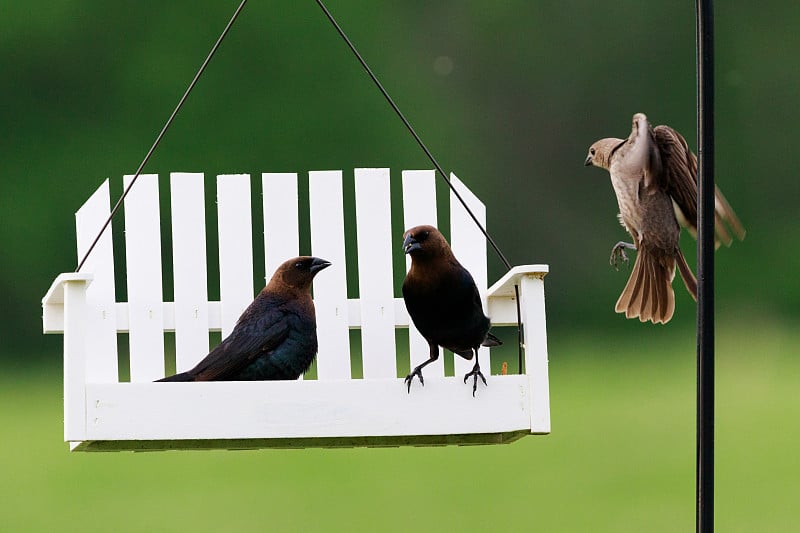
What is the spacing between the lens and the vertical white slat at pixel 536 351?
2146mm

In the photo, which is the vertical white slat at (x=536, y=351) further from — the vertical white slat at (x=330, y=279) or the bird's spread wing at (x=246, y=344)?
the vertical white slat at (x=330, y=279)

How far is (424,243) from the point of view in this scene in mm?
2277

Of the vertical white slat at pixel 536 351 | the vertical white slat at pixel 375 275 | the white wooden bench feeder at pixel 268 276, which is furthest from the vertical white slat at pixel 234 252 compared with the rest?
the vertical white slat at pixel 536 351

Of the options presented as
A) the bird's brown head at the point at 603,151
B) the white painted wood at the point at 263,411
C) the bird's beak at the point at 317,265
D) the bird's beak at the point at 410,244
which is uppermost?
the bird's brown head at the point at 603,151

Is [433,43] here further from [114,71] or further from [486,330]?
[486,330]

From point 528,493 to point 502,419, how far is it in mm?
5467

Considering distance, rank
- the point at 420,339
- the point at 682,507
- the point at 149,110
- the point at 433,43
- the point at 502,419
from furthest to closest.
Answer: the point at 433,43, the point at 149,110, the point at 682,507, the point at 420,339, the point at 502,419

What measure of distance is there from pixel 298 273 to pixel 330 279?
Answer: 29cm

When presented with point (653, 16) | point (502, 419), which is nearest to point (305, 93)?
point (653, 16)

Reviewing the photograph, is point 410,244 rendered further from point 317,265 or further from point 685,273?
point 685,273

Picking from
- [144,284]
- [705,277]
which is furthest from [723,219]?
[144,284]

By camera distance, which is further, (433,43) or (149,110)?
(433,43)

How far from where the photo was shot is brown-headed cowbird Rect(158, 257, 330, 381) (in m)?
2.29

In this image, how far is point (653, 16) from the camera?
29.3ft
